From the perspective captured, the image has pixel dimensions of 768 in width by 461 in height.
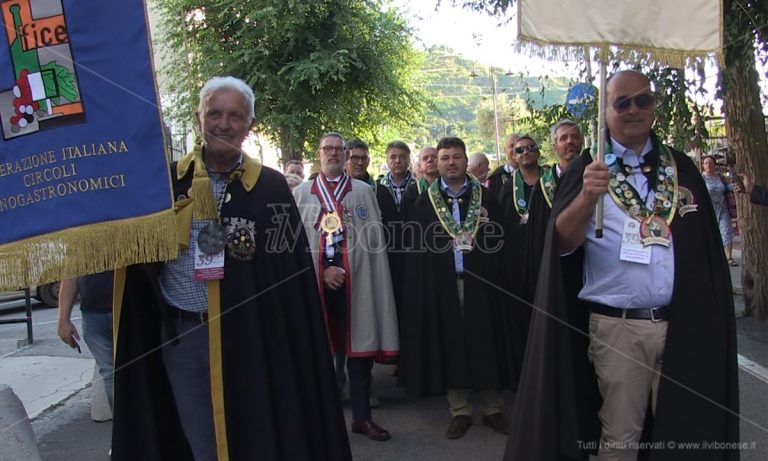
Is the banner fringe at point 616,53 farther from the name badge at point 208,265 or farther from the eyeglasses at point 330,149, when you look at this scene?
the eyeglasses at point 330,149

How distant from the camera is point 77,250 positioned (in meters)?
2.54

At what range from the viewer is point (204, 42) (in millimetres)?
15906

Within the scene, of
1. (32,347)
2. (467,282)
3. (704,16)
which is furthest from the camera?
(32,347)

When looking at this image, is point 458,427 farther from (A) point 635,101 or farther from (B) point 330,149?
(A) point 635,101

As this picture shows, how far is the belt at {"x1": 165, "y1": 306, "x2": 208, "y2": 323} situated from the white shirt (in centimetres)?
187

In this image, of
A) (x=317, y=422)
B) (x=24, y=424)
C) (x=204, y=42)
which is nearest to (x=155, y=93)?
(x=317, y=422)

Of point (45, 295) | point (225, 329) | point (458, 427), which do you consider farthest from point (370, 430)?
point (45, 295)

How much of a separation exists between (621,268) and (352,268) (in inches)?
96.0

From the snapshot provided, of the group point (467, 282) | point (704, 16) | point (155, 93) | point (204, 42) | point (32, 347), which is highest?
point (204, 42)

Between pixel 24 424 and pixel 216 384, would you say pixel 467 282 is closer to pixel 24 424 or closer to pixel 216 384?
pixel 216 384

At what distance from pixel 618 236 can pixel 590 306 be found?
41 cm

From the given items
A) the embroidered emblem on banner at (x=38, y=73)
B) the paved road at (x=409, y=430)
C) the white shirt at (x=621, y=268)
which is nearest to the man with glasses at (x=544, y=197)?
the white shirt at (x=621, y=268)

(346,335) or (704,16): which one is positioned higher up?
(704,16)

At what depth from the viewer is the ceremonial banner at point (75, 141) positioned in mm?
2541
